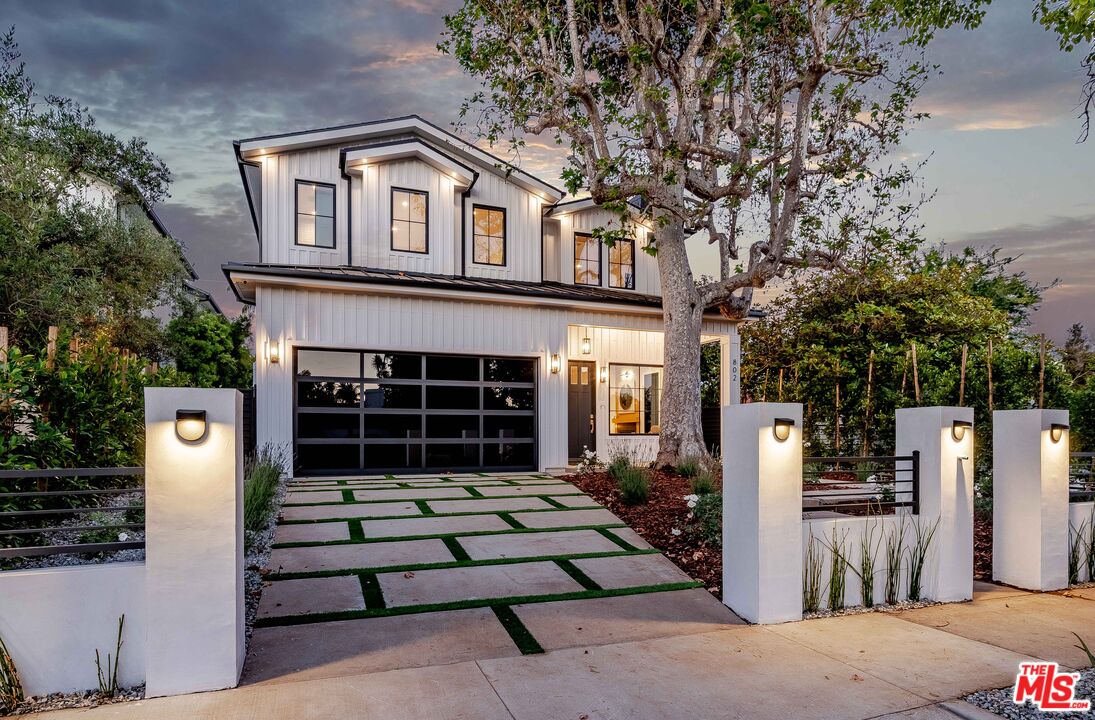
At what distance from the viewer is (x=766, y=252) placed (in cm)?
997

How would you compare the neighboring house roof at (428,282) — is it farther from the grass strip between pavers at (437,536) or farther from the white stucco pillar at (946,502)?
the white stucco pillar at (946,502)

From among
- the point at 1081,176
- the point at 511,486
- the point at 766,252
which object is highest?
the point at 1081,176

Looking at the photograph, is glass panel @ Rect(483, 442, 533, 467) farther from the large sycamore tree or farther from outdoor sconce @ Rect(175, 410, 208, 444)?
outdoor sconce @ Rect(175, 410, 208, 444)

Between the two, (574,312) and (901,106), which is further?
(574,312)

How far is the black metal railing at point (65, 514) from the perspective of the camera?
3.20 meters

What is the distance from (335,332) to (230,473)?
23.9 ft

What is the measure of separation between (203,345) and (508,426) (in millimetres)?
8011

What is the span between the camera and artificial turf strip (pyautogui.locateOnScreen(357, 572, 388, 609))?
4562mm

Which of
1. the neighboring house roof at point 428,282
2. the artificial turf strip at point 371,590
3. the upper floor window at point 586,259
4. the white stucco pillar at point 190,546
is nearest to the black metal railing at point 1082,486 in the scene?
the artificial turf strip at point 371,590

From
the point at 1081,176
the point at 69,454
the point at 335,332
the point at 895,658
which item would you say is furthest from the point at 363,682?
the point at 1081,176

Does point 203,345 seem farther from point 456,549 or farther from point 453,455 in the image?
point 456,549

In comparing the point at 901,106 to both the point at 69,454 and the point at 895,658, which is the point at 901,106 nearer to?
the point at 895,658

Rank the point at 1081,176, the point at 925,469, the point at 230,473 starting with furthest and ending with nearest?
1. the point at 1081,176
2. the point at 925,469
3. the point at 230,473

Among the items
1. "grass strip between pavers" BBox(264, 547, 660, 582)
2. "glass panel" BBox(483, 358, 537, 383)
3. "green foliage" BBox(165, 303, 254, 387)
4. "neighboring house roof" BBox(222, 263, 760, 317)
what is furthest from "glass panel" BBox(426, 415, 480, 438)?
"green foliage" BBox(165, 303, 254, 387)
